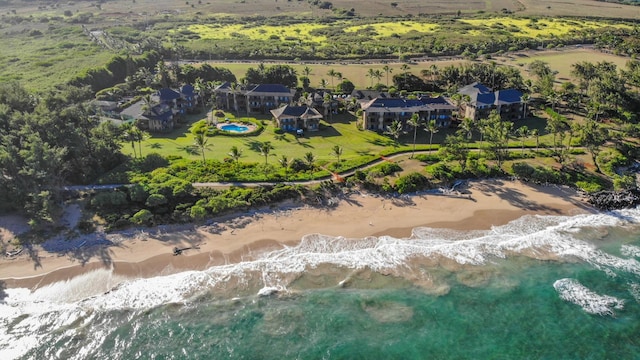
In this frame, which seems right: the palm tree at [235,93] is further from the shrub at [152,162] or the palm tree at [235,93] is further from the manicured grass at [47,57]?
the manicured grass at [47,57]

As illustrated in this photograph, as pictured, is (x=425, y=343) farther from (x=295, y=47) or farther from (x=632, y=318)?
(x=295, y=47)

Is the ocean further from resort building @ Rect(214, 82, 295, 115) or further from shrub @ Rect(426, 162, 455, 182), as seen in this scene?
resort building @ Rect(214, 82, 295, 115)

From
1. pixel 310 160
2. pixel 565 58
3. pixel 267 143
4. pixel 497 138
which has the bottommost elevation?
pixel 310 160

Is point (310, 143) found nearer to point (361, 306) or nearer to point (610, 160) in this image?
point (361, 306)

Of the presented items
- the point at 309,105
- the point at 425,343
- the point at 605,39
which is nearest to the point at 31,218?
the point at 425,343

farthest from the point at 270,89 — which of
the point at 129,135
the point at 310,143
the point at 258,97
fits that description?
the point at 129,135

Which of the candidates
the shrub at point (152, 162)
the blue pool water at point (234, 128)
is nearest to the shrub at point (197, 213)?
the shrub at point (152, 162)
